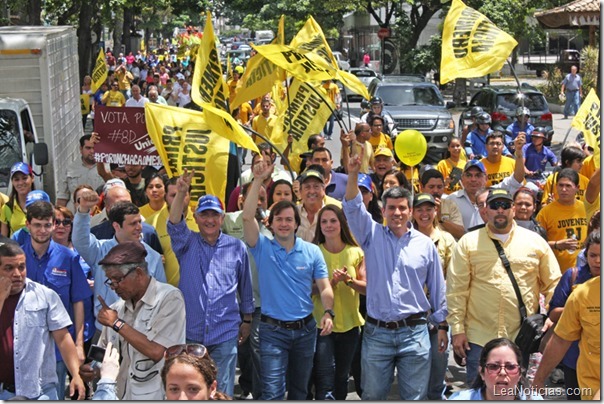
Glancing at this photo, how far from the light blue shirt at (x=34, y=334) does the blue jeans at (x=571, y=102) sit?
28274 mm

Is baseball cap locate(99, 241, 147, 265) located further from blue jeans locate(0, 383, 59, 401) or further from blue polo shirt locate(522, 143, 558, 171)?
blue polo shirt locate(522, 143, 558, 171)

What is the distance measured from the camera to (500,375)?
538 centimetres

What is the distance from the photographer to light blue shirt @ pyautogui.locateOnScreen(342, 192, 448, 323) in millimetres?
7078

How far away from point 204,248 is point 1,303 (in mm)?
1658

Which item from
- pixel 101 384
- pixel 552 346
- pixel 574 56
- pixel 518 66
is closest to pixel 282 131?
pixel 552 346

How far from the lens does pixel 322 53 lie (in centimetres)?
1184

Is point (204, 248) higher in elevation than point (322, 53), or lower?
lower

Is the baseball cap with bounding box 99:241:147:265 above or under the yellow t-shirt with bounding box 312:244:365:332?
above

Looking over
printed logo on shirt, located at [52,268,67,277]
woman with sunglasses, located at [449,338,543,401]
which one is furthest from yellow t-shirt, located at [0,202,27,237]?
woman with sunglasses, located at [449,338,543,401]

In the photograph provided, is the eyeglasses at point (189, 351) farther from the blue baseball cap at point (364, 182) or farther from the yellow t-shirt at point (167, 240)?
the blue baseball cap at point (364, 182)

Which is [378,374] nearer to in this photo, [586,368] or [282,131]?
[586,368]

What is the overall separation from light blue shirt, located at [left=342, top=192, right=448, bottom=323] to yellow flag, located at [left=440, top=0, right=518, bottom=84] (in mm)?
4587

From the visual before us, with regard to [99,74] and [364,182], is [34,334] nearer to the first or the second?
[364,182]

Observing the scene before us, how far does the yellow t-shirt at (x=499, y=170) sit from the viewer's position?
11055 millimetres
